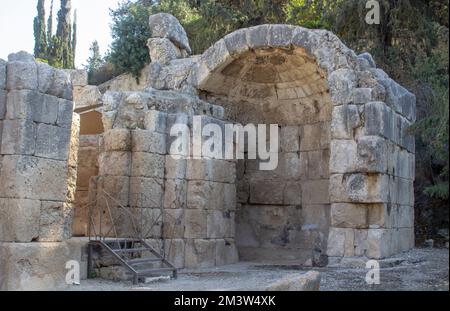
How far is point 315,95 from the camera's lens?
1180 centimetres

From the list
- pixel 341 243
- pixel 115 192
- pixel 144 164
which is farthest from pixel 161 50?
pixel 341 243

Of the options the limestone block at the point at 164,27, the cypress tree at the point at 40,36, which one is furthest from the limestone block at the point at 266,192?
the cypress tree at the point at 40,36

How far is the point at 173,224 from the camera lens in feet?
33.1

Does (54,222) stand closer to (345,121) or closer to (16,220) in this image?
(16,220)

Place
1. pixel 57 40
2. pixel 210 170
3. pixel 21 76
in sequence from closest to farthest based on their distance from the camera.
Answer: pixel 21 76
pixel 210 170
pixel 57 40

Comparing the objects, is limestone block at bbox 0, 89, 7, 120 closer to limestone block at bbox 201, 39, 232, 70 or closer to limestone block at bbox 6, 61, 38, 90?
limestone block at bbox 6, 61, 38, 90

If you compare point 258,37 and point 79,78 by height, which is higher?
point 79,78

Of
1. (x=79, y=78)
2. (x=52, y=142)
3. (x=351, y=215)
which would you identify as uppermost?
(x=79, y=78)

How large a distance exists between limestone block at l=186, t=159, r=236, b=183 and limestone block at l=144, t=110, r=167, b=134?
2.46 feet

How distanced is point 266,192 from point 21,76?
672 centimetres

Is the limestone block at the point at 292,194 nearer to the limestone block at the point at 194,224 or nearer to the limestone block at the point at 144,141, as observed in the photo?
the limestone block at the point at 194,224

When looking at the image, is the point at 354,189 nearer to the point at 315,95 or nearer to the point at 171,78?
the point at 315,95

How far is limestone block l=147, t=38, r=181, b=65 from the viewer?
12.2m

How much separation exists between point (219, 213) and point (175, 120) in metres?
1.86
